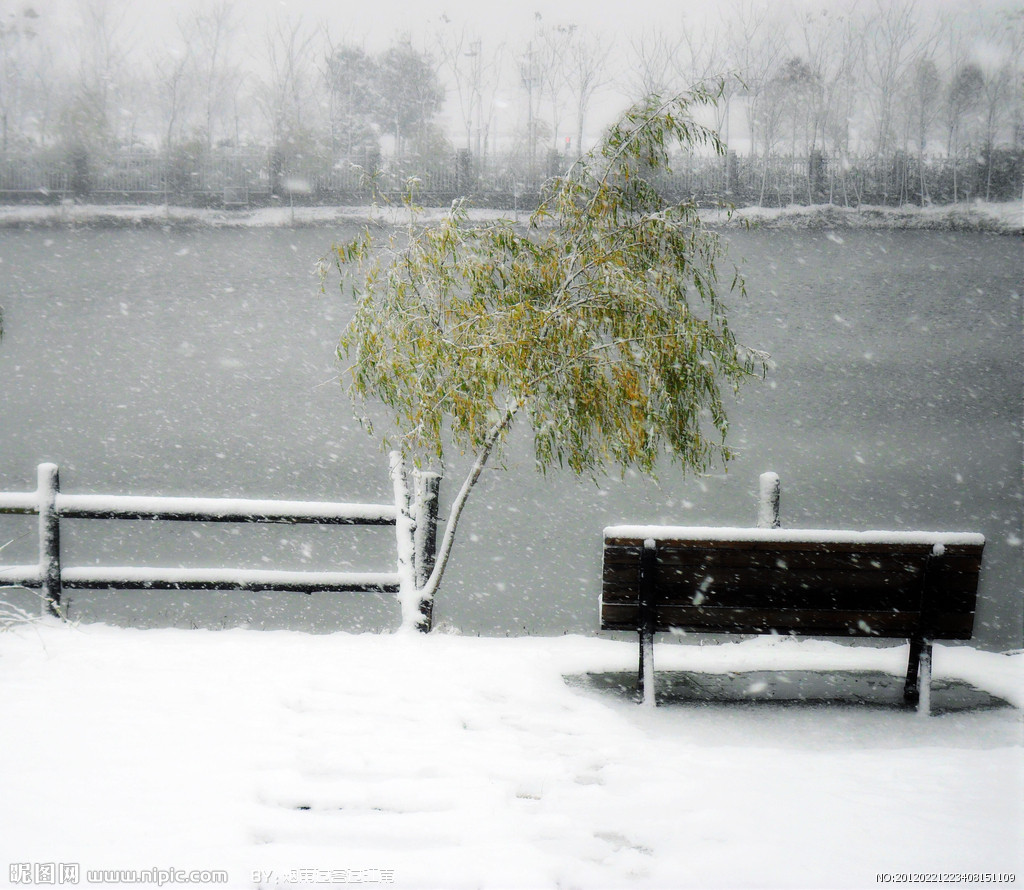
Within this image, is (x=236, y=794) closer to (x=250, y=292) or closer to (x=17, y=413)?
(x=250, y=292)

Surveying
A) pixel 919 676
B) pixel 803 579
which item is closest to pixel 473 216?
pixel 803 579

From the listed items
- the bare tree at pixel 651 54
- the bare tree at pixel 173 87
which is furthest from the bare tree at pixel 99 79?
the bare tree at pixel 651 54

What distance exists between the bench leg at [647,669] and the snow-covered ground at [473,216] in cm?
785

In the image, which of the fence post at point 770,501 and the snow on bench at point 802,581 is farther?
the fence post at point 770,501

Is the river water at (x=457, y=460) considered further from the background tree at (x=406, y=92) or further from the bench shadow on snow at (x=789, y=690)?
the bench shadow on snow at (x=789, y=690)

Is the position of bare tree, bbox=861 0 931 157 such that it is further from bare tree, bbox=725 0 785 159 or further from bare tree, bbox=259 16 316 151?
bare tree, bbox=259 16 316 151

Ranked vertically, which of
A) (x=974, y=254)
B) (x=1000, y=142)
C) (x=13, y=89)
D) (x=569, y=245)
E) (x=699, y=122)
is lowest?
(x=569, y=245)

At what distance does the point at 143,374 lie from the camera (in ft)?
64.6

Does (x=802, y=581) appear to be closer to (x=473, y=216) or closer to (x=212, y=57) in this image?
(x=473, y=216)

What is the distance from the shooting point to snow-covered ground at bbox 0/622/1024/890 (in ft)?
6.67

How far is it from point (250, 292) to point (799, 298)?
45.4 ft

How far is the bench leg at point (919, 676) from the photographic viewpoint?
11.5 ft

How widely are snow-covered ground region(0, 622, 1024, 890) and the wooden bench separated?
408 millimetres

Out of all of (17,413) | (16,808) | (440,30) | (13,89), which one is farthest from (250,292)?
(16,808)
